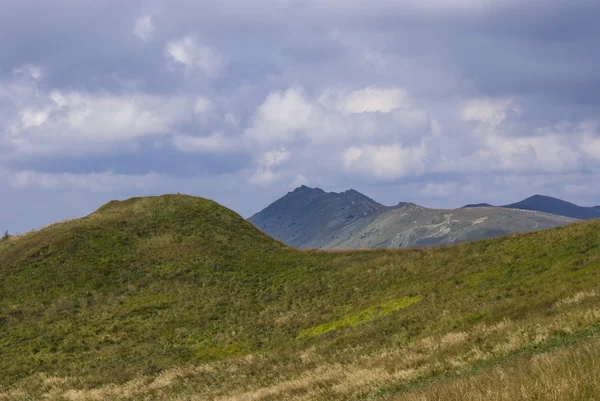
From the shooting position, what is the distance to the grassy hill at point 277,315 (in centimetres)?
2133

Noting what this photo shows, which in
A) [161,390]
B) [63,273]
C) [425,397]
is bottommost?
[161,390]

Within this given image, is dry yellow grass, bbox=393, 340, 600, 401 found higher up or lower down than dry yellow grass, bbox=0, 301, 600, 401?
higher up

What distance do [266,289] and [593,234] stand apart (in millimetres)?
31438

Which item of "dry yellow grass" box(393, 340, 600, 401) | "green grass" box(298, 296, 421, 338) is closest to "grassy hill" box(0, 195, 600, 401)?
"dry yellow grass" box(393, 340, 600, 401)

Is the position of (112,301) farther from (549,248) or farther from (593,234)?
(593,234)

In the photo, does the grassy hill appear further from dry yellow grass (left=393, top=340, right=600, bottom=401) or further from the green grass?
the green grass

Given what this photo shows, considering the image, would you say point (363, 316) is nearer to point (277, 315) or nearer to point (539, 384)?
point (277, 315)

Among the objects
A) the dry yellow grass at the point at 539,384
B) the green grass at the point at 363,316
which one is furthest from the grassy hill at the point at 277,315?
the green grass at the point at 363,316

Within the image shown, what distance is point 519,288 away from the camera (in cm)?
3775

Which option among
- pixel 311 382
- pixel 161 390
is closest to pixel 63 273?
pixel 161 390

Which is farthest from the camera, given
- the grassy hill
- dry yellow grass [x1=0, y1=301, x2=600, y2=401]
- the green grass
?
the green grass

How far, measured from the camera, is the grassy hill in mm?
21328

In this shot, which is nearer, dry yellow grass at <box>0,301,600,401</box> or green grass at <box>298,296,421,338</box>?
dry yellow grass at <box>0,301,600,401</box>

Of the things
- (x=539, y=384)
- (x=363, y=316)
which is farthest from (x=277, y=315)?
(x=539, y=384)
